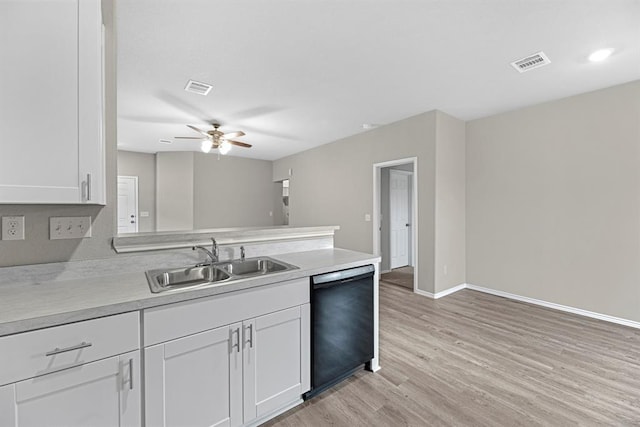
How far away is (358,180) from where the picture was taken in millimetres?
5164

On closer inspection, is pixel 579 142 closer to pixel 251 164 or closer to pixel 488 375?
pixel 488 375

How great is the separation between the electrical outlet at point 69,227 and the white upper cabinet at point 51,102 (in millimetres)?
346

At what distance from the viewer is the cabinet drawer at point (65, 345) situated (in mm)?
A: 963

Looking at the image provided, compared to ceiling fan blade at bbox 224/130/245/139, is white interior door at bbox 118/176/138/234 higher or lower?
lower

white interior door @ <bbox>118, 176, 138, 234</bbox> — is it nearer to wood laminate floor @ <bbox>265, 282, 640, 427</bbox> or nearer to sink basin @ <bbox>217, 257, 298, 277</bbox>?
sink basin @ <bbox>217, 257, 298, 277</bbox>

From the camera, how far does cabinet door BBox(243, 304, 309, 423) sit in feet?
4.96

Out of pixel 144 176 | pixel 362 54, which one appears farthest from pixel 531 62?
pixel 144 176

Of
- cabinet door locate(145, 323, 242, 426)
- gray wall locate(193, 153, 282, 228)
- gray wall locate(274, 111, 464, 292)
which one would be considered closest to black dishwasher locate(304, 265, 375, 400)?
cabinet door locate(145, 323, 242, 426)

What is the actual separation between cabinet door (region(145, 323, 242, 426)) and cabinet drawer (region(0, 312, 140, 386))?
0.43 feet

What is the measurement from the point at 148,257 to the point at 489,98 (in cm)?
404

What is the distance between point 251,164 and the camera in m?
7.66

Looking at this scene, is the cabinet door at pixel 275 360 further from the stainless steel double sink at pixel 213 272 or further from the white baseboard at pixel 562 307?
the white baseboard at pixel 562 307

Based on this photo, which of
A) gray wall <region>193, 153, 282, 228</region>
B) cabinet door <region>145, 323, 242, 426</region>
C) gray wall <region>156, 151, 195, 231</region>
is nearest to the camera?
cabinet door <region>145, 323, 242, 426</region>

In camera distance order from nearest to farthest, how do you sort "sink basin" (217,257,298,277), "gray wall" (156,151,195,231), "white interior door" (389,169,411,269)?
"sink basin" (217,257,298,277) < "white interior door" (389,169,411,269) < "gray wall" (156,151,195,231)
